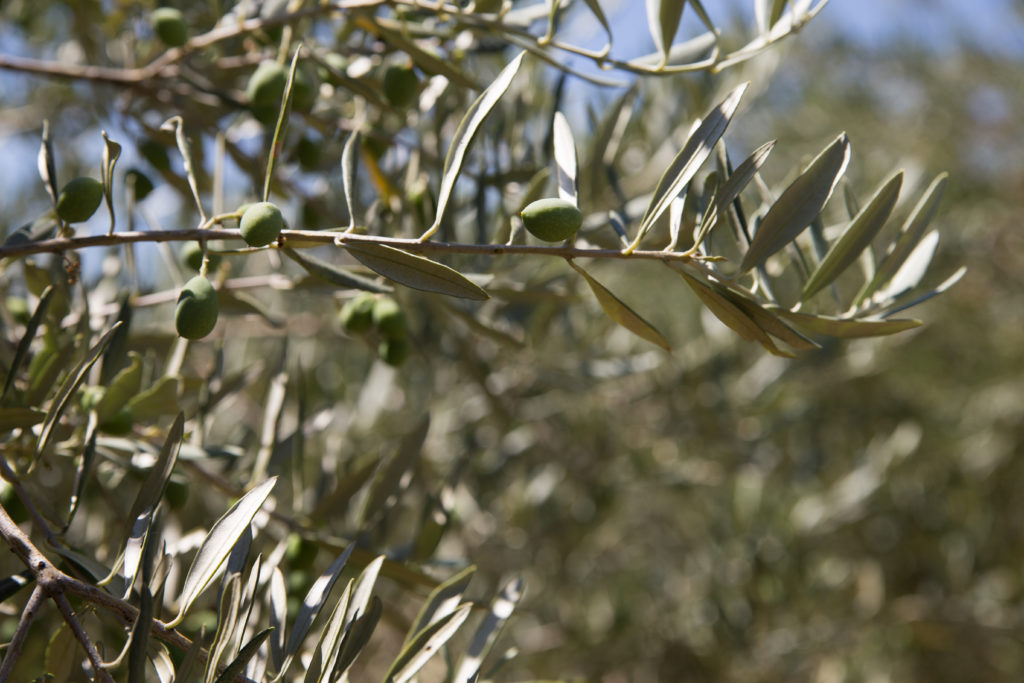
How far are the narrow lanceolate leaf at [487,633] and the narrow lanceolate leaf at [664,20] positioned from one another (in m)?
0.62

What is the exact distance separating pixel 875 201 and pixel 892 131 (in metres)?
3.30

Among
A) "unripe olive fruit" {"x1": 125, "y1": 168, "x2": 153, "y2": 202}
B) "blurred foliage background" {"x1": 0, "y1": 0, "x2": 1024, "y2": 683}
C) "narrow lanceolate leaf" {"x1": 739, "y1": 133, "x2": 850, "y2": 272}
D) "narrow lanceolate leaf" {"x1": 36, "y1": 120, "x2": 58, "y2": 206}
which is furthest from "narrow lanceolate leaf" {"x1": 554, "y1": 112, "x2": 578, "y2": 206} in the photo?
"unripe olive fruit" {"x1": 125, "y1": 168, "x2": 153, "y2": 202}

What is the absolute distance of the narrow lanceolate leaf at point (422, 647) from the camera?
762 mm

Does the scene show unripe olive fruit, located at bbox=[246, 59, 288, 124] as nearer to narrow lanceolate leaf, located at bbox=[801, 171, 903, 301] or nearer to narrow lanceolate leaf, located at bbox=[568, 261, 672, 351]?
narrow lanceolate leaf, located at bbox=[568, 261, 672, 351]

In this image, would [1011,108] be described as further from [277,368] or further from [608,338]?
[277,368]

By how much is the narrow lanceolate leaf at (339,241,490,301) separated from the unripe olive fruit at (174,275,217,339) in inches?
6.4

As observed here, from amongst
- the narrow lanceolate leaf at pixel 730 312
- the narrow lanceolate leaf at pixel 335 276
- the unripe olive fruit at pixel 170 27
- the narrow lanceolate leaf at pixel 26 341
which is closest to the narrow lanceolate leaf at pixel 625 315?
the narrow lanceolate leaf at pixel 730 312

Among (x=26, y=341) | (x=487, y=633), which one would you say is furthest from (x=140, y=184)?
(x=487, y=633)

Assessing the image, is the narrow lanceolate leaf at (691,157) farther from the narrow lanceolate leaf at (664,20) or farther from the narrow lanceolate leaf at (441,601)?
the narrow lanceolate leaf at (441,601)

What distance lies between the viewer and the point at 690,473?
221 centimetres

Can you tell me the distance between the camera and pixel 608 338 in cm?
213

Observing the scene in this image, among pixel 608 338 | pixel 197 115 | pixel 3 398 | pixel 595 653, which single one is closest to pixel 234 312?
pixel 3 398

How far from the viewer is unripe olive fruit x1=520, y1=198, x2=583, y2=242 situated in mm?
681

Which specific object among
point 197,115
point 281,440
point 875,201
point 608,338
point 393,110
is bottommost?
point 608,338
